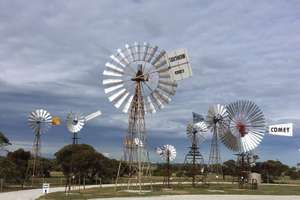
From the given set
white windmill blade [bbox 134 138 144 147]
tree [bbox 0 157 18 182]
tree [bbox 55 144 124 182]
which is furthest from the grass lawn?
tree [bbox 55 144 124 182]

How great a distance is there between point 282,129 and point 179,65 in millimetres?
33266

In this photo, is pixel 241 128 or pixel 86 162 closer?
pixel 241 128

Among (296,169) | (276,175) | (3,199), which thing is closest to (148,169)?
(3,199)

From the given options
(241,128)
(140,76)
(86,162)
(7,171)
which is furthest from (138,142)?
(86,162)

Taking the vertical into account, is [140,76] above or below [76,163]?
above

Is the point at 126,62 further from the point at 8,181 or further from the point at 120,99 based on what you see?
the point at 8,181

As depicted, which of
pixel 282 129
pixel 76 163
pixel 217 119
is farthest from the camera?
pixel 217 119

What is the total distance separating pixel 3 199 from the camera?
41094 millimetres

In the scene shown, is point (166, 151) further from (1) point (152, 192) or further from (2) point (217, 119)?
(1) point (152, 192)

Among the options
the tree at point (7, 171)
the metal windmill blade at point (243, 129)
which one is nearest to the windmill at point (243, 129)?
the metal windmill blade at point (243, 129)

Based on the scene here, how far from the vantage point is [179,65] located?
52.9m

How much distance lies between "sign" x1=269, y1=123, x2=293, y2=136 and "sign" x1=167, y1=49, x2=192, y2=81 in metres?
31.1

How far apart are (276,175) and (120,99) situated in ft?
272

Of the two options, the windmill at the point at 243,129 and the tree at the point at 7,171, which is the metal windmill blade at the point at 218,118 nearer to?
the windmill at the point at 243,129
